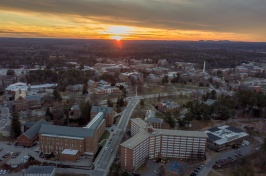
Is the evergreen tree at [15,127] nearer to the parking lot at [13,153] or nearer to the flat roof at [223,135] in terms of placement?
the parking lot at [13,153]

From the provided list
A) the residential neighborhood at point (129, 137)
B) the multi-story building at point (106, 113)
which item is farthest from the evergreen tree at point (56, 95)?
the multi-story building at point (106, 113)

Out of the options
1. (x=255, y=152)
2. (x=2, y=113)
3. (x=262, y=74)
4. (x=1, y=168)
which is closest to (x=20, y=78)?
(x=2, y=113)

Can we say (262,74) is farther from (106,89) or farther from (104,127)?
(104,127)

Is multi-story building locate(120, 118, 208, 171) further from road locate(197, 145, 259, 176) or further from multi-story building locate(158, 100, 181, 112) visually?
multi-story building locate(158, 100, 181, 112)

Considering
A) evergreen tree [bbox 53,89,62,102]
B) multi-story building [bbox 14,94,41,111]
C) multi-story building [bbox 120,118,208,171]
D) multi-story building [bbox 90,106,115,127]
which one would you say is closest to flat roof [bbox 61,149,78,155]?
multi-story building [bbox 120,118,208,171]

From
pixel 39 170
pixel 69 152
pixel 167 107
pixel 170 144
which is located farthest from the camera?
pixel 167 107

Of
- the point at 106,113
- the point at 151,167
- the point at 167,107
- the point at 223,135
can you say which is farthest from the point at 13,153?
the point at 223,135

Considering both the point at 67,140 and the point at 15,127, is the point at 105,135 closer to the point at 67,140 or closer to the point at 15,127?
the point at 67,140
